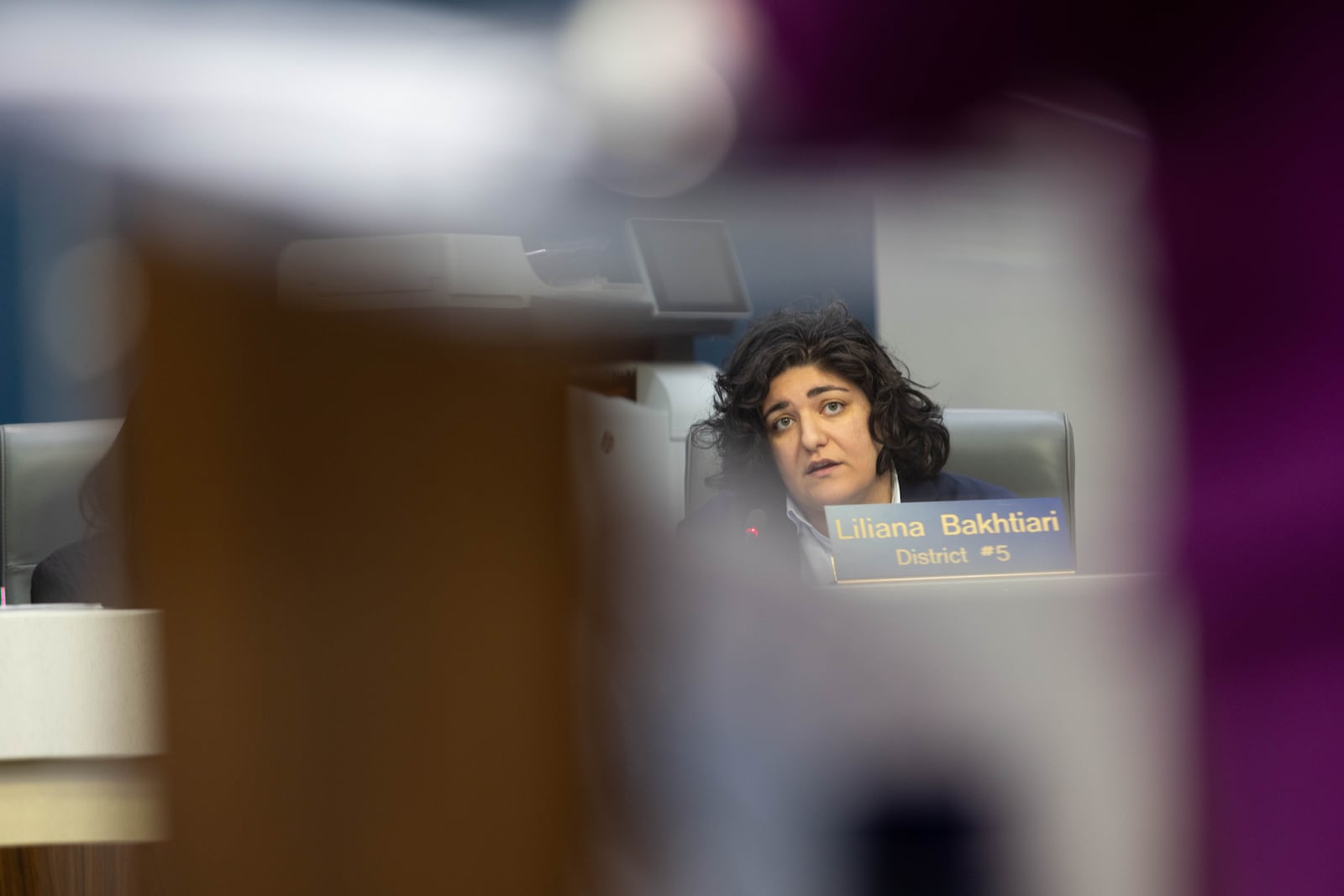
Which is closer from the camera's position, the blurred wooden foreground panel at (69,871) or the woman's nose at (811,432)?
the blurred wooden foreground panel at (69,871)

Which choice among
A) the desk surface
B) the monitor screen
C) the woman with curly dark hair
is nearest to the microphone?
the woman with curly dark hair

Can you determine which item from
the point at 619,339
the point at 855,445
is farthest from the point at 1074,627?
the point at 619,339

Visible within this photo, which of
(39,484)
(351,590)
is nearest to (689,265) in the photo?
(351,590)

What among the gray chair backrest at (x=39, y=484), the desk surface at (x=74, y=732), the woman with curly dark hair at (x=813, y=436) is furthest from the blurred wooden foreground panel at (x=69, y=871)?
the woman with curly dark hair at (x=813, y=436)

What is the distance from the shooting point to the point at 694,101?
0.47 metres

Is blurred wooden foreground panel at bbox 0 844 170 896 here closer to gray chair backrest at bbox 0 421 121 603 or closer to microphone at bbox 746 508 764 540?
gray chair backrest at bbox 0 421 121 603

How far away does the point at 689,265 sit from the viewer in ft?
1.64

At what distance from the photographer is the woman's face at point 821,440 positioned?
0.55 metres

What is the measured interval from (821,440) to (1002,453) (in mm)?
113

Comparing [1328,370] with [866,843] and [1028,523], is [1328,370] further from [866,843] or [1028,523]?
[866,843]

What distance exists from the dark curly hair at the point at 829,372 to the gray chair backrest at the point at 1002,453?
10mm

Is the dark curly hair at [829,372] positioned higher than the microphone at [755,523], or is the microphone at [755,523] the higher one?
the dark curly hair at [829,372]

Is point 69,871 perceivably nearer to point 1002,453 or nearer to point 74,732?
point 74,732

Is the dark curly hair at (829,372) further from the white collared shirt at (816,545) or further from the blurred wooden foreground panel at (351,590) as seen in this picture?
the blurred wooden foreground panel at (351,590)
